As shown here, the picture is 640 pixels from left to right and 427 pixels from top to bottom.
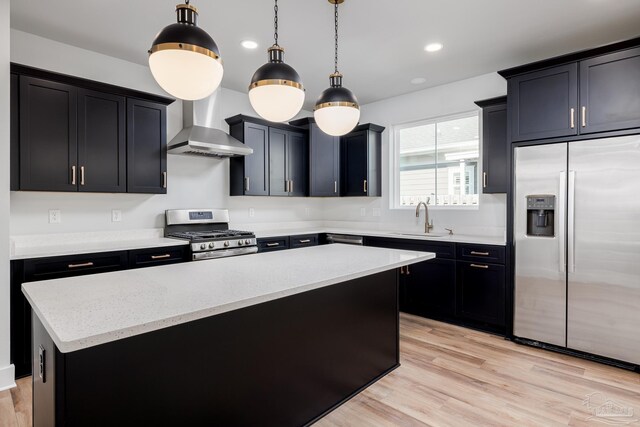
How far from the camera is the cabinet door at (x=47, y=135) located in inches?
108

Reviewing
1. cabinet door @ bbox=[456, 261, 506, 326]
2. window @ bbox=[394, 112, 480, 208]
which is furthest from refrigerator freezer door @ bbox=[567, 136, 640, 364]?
window @ bbox=[394, 112, 480, 208]

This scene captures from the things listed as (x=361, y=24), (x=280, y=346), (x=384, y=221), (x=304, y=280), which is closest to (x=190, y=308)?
(x=304, y=280)

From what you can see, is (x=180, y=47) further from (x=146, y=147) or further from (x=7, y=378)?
(x=7, y=378)

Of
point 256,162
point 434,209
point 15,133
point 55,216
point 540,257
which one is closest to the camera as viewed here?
point 15,133

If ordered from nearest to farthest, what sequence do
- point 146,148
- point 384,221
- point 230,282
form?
point 230,282 → point 146,148 → point 384,221

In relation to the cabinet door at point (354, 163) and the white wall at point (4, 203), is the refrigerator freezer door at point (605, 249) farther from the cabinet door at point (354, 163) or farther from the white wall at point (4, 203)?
the white wall at point (4, 203)

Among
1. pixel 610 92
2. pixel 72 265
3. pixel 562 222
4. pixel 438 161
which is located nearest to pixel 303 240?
pixel 438 161

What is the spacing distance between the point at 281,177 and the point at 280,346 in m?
3.03

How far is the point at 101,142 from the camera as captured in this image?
10.2ft

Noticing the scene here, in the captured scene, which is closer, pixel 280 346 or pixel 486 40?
pixel 280 346

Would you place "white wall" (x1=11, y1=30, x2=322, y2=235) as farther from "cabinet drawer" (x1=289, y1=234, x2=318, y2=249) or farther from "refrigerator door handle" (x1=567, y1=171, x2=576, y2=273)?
"refrigerator door handle" (x1=567, y1=171, x2=576, y2=273)

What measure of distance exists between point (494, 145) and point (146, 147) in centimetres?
345

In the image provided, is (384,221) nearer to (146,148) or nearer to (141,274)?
(146,148)

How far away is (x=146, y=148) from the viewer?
341cm
